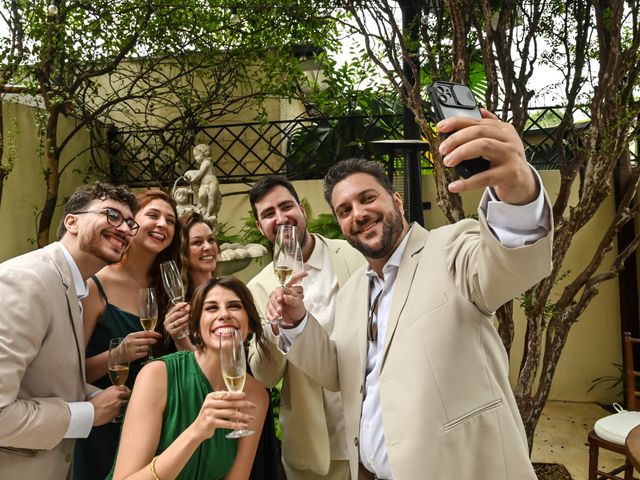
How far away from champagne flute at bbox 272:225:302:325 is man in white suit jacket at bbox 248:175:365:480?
297 millimetres

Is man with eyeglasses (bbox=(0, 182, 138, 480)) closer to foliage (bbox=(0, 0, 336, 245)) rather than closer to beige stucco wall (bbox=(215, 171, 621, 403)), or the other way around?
foliage (bbox=(0, 0, 336, 245))

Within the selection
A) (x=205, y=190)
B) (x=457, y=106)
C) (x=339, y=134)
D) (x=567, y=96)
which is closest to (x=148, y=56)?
(x=205, y=190)

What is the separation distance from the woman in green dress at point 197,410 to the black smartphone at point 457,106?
0.91 m

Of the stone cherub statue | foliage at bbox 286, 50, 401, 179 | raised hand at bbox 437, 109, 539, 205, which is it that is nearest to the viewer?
raised hand at bbox 437, 109, 539, 205

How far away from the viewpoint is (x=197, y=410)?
1.97 m

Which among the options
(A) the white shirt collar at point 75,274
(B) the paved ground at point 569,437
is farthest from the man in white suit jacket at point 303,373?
(B) the paved ground at point 569,437

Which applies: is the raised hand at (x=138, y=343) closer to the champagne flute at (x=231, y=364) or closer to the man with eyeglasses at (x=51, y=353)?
the man with eyeglasses at (x=51, y=353)

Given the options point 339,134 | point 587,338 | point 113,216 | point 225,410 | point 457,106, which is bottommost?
point 587,338

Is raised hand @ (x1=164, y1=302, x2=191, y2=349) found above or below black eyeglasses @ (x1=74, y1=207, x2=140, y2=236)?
below

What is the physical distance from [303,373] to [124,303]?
0.85 meters

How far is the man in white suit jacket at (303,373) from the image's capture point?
90.6 inches

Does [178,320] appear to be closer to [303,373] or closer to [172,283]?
[172,283]

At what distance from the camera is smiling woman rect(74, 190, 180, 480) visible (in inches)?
86.9

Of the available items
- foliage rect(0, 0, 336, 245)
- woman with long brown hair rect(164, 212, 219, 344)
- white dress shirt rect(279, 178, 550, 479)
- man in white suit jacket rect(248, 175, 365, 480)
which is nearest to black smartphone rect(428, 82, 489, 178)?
white dress shirt rect(279, 178, 550, 479)
